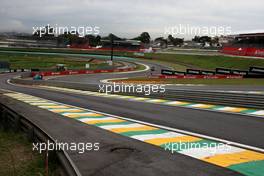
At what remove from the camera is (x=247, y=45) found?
70750 millimetres

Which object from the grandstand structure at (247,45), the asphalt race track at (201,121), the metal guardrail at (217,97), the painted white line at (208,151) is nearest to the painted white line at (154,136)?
the asphalt race track at (201,121)

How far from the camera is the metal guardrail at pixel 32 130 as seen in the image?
8036mm

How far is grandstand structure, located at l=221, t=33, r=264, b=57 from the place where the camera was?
218 ft

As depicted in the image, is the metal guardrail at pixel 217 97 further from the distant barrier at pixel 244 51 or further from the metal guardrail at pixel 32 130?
the distant barrier at pixel 244 51

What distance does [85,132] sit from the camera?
13562 mm

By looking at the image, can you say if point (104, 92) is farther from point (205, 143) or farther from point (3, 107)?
point (205, 143)

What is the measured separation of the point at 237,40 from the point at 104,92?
54.2 m

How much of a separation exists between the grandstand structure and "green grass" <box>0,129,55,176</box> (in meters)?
57.6

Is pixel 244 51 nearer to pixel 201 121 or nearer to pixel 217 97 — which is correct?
pixel 217 97

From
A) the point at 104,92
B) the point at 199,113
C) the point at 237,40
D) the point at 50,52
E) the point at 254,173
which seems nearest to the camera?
the point at 254,173

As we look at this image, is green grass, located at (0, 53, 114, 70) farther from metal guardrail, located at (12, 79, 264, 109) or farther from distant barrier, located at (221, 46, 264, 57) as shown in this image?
metal guardrail, located at (12, 79, 264, 109)

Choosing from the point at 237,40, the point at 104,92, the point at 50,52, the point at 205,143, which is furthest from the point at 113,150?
the point at 50,52

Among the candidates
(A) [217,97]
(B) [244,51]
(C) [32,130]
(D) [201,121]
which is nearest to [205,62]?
(B) [244,51]

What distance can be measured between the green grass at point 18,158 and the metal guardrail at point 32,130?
0.34 metres
